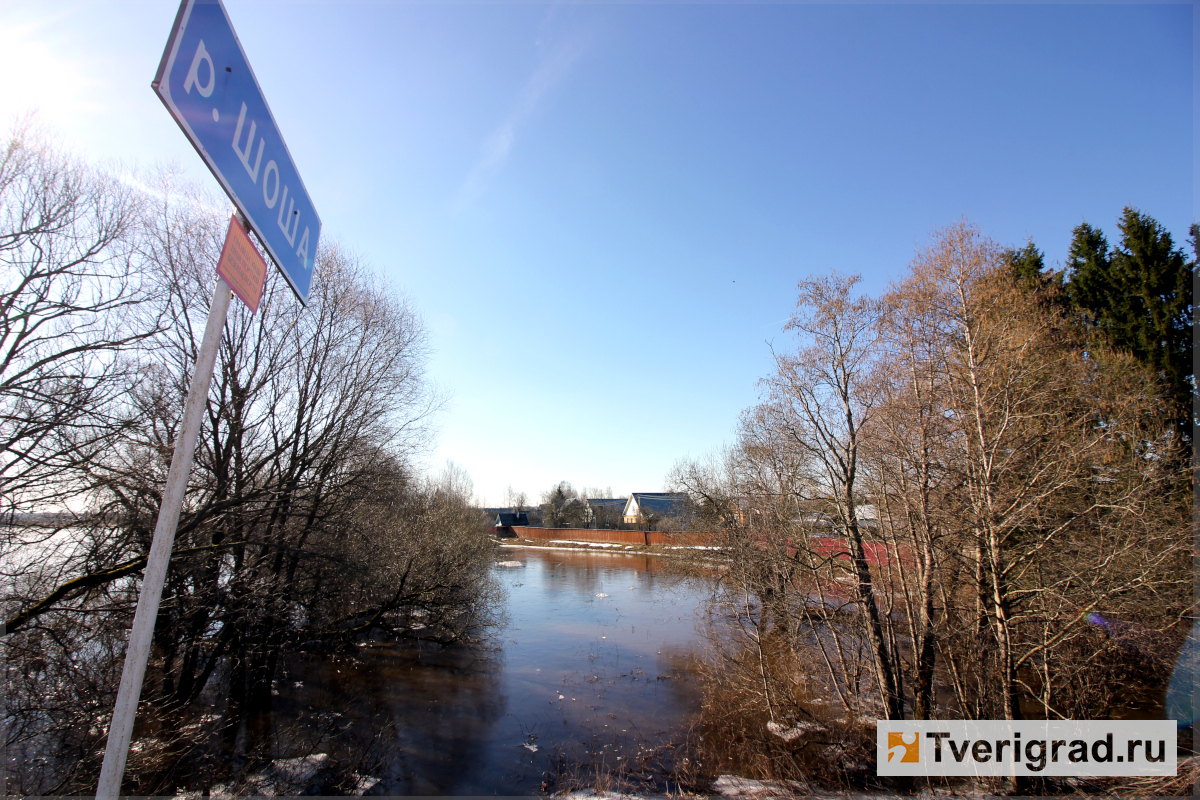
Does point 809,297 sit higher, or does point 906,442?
point 809,297

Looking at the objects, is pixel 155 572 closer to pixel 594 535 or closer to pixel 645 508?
pixel 594 535

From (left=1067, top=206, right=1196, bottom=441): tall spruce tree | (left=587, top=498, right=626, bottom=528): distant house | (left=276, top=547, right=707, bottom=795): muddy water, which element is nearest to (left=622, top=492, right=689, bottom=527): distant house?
(left=587, top=498, right=626, bottom=528): distant house

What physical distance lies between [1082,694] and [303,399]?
51.5 ft

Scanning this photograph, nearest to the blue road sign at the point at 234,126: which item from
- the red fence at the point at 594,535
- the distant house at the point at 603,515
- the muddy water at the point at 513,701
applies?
the muddy water at the point at 513,701

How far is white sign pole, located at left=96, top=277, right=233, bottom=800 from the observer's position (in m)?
1.37

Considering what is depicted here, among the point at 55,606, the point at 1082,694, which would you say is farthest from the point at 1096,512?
the point at 55,606

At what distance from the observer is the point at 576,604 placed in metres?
23.3

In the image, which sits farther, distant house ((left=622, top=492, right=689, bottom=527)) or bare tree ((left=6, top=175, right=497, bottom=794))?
distant house ((left=622, top=492, right=689, bottom=527))

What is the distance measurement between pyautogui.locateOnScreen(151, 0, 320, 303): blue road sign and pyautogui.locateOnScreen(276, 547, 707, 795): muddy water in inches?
354

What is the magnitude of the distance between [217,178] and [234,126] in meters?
0.27

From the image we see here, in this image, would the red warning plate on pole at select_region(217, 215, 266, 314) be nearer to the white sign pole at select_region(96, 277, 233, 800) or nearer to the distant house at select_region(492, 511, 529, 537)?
the white sign pole at select_region(96, 277, 233, 800)

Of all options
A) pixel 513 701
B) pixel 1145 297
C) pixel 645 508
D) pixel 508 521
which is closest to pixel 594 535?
pixel 645 508

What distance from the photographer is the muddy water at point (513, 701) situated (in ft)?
28.7

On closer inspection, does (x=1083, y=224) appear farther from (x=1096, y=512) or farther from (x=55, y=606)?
(x=55, y=606)
